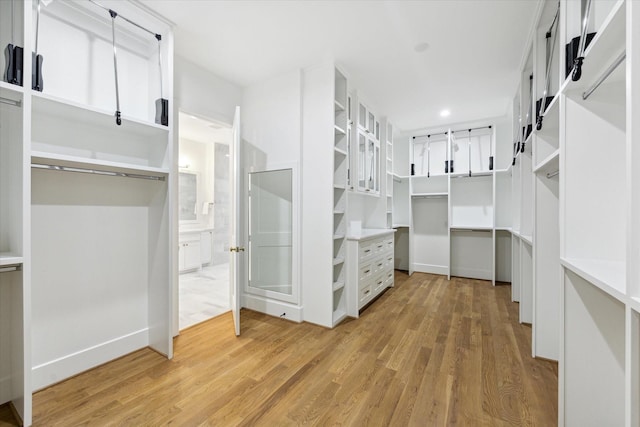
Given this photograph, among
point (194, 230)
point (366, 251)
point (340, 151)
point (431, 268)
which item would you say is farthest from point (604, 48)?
point (194, 230)

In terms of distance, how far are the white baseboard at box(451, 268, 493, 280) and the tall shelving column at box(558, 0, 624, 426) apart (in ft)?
13.4

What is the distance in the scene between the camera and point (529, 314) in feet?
10.1

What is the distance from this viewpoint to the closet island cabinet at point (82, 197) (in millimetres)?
1625

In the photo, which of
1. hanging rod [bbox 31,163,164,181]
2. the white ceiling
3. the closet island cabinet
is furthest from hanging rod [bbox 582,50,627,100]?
hanging rod [bbox 31,163,164,181]

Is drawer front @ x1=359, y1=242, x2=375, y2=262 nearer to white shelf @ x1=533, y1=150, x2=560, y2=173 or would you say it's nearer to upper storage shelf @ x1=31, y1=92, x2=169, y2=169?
white shelf @ x1=533, y1=150, x2=560, y2=173

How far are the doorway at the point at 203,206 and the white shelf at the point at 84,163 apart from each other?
2.48 metres

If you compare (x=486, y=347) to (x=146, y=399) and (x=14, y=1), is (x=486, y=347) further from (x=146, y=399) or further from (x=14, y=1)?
(x=14, y=1)

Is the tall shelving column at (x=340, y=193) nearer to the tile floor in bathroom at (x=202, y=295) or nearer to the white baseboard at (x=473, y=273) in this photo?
the tile floor in bathroom at (x=202, y=295)

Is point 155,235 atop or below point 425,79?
below

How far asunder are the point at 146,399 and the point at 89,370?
727mm

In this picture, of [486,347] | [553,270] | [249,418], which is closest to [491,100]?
[553,270]

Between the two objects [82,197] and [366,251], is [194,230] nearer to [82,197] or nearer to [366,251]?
[82,197]

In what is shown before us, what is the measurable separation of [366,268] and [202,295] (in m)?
2.51

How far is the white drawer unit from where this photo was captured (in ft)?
10.7
